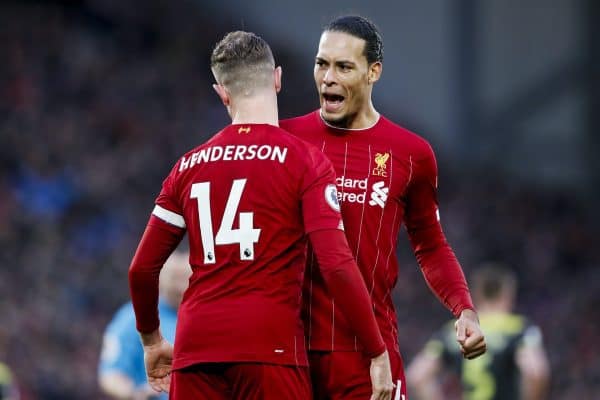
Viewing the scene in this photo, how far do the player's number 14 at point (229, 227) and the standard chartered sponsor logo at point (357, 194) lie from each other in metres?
0.53

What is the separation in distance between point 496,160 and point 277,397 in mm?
17191

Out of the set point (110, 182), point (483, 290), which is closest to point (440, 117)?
point (110, 182)

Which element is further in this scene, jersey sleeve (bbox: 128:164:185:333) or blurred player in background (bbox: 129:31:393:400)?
jersey sleeve (bbox: 128:164:185:333)

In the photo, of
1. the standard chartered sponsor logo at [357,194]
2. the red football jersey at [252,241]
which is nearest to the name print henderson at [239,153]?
the red football jersey at [252,241]

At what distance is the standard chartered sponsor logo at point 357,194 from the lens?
4.23m

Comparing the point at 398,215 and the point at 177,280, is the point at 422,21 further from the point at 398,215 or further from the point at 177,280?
the point at 398,215

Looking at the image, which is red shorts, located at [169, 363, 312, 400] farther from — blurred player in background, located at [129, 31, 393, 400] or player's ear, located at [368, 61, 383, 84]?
player's ear, located at [368, 61, 383, 84]

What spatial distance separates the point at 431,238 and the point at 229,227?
981 mm

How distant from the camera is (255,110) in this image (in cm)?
397

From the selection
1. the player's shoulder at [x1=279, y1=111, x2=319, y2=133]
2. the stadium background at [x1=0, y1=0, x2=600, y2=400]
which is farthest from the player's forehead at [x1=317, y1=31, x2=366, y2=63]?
the stadium background at [x1=0, y1=0, x2=600, y2=400]

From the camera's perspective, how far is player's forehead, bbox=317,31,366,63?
426cm

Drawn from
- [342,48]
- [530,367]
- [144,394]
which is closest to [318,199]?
[342,48]

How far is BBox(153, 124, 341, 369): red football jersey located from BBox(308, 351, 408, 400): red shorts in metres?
0.28

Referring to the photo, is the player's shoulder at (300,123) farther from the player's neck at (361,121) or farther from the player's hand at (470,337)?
the player's hand at (470,337)
